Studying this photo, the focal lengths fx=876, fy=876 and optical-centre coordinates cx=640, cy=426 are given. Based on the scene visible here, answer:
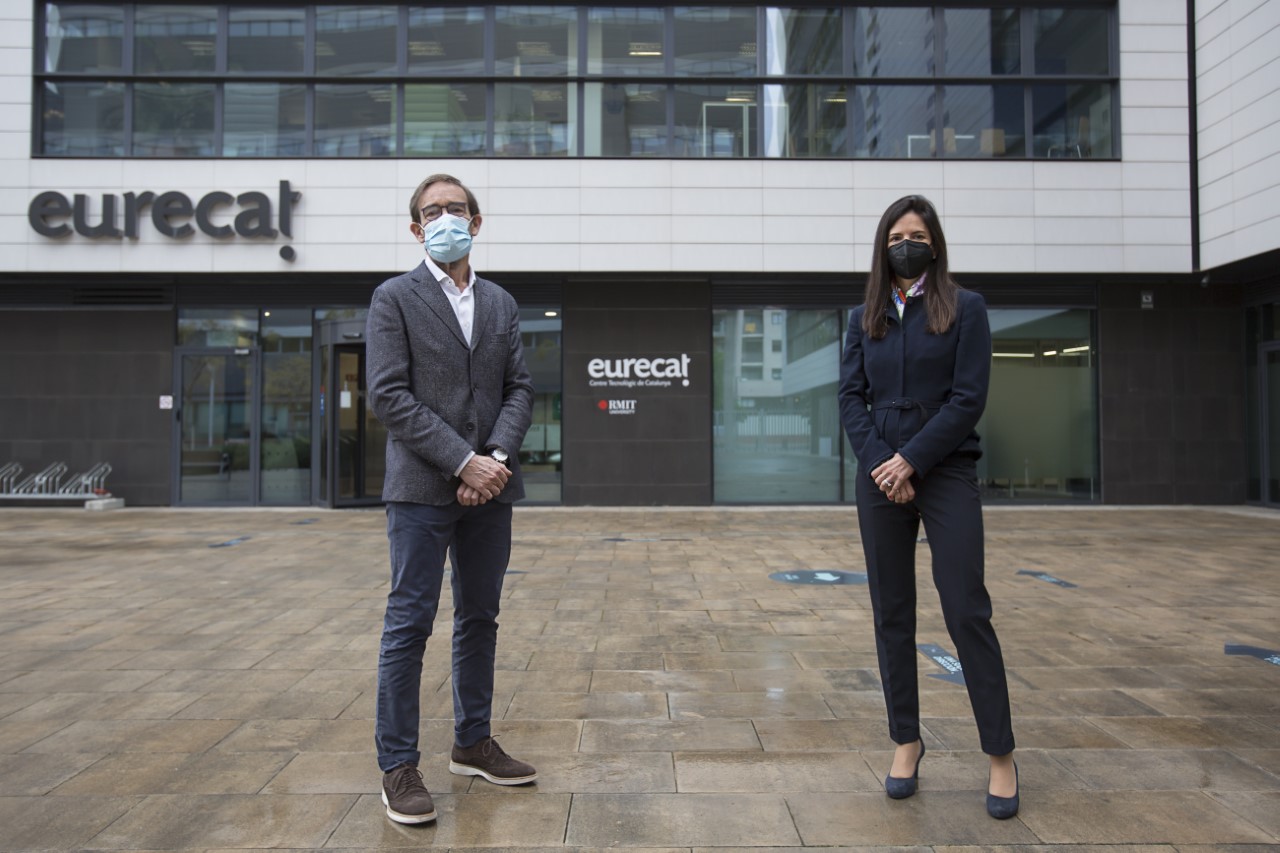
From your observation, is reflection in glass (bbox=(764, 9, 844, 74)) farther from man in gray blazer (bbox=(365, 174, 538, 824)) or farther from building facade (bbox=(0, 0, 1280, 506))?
man in gray blazer (bbox=(365, 174, 538, 824))

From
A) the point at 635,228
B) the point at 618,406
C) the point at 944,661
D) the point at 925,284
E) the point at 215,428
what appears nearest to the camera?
the point at 925,284

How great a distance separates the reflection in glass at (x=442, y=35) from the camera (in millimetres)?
13461

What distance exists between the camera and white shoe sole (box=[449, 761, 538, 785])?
2957 millimetres

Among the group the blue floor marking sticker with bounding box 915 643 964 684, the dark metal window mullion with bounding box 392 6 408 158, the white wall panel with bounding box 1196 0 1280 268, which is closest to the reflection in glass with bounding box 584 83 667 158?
the dark metal window mullion with bounding box 392 6 408 158

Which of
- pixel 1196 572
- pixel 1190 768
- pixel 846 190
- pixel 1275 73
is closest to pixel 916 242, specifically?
pixel 1190 768

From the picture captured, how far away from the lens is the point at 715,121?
13.4 metres

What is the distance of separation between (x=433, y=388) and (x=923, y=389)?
1.60 meters

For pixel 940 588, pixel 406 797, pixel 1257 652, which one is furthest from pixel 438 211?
pixel 1257 652

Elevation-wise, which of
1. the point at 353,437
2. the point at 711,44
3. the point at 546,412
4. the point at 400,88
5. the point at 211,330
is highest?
the point at 711,44

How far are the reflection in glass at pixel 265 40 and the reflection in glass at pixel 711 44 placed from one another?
5.86 metres

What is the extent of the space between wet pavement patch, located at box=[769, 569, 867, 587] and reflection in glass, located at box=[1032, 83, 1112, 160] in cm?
899

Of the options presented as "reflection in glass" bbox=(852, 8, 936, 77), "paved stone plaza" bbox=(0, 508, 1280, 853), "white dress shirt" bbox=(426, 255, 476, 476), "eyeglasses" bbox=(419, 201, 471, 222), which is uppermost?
"reflection in glass" bbox=(852, 8, 936, 77)

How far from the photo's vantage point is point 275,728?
142 inches

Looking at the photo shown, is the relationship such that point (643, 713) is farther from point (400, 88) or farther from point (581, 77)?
point (400, 88)
